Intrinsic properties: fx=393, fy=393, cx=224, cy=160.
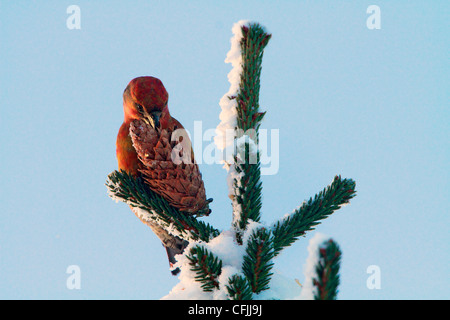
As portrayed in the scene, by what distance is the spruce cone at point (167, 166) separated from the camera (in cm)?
187

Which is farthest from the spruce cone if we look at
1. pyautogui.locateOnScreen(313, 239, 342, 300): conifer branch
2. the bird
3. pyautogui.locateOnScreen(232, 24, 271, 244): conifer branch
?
pyautogui.locateOnScreen(313, 239, 342, 300): conifer branch

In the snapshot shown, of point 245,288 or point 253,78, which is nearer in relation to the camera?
point 245,288

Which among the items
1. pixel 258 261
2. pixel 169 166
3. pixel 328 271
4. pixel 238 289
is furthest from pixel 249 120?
pixel 328 271

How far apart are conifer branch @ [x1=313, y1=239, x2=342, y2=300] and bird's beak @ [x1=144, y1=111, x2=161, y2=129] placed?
1344 millimetres

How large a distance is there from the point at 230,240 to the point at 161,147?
0.57 meters

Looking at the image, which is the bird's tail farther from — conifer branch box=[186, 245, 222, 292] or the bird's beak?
conifer branch box=[186, 245, 222, 292]

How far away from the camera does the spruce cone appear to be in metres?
1.87

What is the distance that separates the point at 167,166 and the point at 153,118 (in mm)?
445

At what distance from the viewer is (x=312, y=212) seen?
1721 mm

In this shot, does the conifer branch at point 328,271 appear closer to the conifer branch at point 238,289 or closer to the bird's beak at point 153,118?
the conifer branch at point 238,289

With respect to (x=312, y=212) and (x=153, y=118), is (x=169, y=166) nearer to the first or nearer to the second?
(x=153, y=118)
